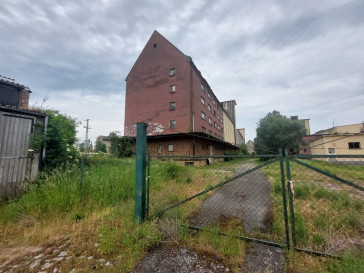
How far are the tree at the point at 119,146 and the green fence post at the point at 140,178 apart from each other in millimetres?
15658

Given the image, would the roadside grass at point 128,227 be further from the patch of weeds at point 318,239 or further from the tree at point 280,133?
the tree at point 280,133

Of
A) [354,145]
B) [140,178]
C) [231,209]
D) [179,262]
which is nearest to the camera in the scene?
[179,262]

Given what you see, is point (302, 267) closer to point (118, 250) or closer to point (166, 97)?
point (118, 250)

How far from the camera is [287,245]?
2.27 metres

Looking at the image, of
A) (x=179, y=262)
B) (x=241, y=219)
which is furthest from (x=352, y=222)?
(x=179, y=262)

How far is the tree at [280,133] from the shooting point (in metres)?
23.8

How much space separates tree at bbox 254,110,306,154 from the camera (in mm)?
23750

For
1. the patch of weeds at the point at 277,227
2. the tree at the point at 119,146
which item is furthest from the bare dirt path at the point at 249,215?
the tree at the point at 119,146

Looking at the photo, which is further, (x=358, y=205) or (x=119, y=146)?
(x=119, y=146)

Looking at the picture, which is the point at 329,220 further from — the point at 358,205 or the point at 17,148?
the point at 17,148

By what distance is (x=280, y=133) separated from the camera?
24.4 meters

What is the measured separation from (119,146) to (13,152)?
42.4 ft

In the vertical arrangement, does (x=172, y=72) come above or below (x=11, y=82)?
above

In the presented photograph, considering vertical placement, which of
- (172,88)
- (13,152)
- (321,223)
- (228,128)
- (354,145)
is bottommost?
(321,223)
